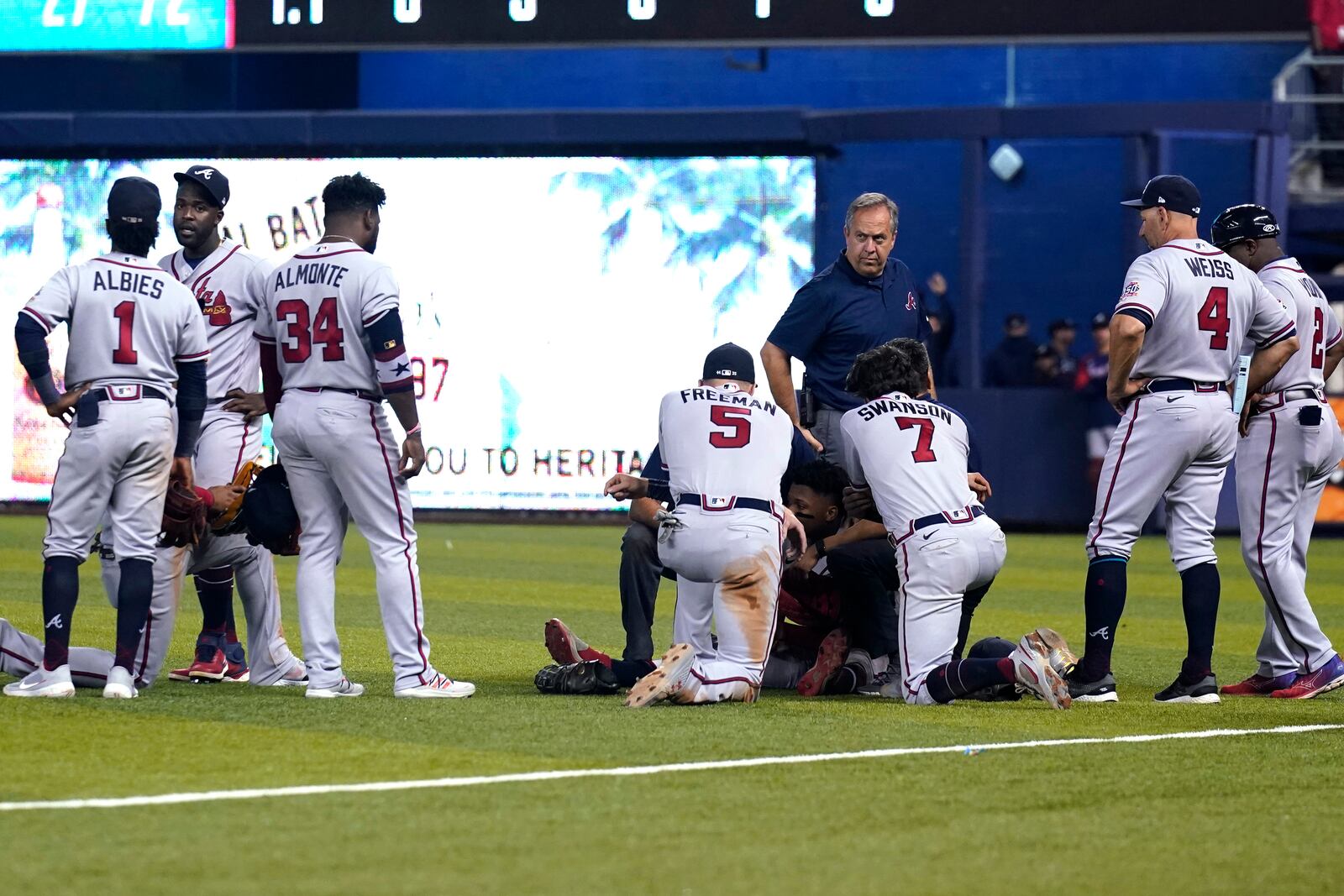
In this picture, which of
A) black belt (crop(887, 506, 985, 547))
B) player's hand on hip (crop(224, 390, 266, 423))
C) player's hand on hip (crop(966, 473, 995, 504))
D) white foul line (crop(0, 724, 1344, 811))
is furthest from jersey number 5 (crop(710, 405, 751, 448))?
player's hand on hip (crop(224, 390, 266, 423))

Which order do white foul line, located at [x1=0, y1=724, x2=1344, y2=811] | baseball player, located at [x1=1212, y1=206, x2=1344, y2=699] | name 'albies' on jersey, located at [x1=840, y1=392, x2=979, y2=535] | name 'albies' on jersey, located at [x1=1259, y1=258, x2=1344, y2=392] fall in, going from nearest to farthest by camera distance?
white foul line, located at [x1=0, y1=724, x2=1344, y2=811] < name 'albies' on jersey, located at [x1=840, y1=392, x2=979, y2=535] < baseball player, located at [x1=1212, y1=206, x2=1344, y2=699] < name 'albies' on jersey, located at [x1=1259, y1=258, x2=1344, y2=392]

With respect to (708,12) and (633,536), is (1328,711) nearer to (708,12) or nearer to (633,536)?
(633,536)

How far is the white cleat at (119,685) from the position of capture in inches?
278

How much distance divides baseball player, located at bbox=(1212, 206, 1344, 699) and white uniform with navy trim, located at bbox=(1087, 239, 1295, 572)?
1.15ft

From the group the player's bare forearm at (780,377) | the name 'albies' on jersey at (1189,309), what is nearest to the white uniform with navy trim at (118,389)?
the player's bare forearm at (780,377)

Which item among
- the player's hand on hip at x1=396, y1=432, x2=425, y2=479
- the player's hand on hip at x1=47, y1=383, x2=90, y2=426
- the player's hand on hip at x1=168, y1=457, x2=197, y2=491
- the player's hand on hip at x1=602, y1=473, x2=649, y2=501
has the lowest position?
the player's hand on hip at x1=602, y1=473, x2=649, y2=501

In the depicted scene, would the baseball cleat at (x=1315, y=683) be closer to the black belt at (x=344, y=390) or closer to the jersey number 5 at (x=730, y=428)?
the jersey number 5 at (x=730, y=428)

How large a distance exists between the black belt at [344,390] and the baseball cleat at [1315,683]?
372cm

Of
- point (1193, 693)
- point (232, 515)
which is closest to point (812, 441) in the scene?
point (1193, 693)

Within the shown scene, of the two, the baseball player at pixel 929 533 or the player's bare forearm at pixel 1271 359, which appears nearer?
the baseball player at pixel 929 533

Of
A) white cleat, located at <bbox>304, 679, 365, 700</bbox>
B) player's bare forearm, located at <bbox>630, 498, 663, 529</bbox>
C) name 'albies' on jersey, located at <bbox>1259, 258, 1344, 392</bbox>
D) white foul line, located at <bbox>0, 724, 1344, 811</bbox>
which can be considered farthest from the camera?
name 'albies' on jersey, located at <bbox>1259, 258, 1344, 392</bbox>

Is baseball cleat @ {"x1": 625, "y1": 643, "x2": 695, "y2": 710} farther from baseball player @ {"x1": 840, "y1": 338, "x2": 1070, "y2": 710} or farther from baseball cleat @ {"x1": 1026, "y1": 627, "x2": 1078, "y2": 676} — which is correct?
baseball cleat @ {"x1": 1026, "y1": 627, "x2": 1078, "y2": 676}

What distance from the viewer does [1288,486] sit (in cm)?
802

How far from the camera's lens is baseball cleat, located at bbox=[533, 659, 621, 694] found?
7.56 meters
